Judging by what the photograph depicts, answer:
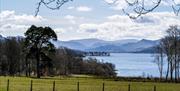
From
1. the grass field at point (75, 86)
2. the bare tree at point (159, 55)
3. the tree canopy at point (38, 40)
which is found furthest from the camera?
the bare tree at point (159, 55)

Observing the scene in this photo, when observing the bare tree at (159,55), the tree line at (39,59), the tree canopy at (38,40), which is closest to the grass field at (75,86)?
the tree line at (39,59)

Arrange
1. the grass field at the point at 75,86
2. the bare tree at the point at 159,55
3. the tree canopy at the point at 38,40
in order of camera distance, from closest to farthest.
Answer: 1. the grass field at the point at 75,86
2. the tree canopy at the point at 38,40
3. the bare tree at the point at 159,55

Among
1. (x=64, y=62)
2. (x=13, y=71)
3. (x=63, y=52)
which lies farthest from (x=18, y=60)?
(x=63, y=52)

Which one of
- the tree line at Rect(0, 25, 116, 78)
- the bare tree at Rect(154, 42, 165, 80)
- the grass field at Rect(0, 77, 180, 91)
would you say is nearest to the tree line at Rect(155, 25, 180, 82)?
the bare tree at Rect(154, 42, 165, 80)

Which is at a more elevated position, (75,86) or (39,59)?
(39,59)

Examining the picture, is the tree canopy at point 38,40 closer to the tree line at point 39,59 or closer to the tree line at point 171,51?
the tree line at point 39,59

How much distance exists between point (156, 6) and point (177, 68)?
11500cm

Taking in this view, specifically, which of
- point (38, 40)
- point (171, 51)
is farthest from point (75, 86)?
point (171, 51)

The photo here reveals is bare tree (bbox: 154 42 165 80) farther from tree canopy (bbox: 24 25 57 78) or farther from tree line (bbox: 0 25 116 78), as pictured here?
tree canopy (bbox: 24 25 57 78)

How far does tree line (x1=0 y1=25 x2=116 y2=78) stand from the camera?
104 m

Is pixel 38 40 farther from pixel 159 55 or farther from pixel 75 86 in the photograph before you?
pixel 75 86

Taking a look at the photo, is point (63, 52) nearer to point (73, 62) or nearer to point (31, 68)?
point (73, 62)

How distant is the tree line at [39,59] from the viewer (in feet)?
343

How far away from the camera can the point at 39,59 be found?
10644 centimetres
